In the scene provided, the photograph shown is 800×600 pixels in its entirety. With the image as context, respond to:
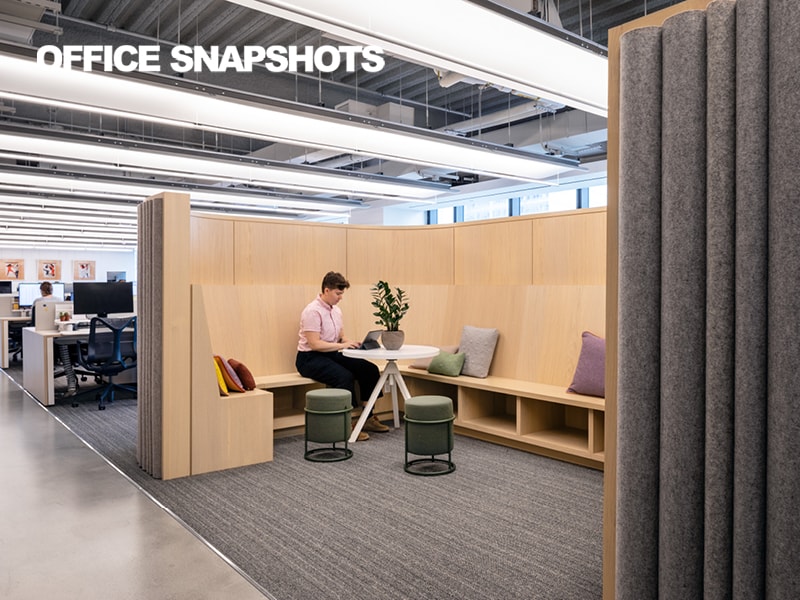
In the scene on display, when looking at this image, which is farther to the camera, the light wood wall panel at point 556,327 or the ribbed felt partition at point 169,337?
the light wood wall panel at point 556,327

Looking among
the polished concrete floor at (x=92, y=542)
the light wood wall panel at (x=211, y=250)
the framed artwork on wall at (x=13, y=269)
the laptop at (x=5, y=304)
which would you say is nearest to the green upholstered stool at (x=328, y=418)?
the polished concrete floor at (x=92, y=542)

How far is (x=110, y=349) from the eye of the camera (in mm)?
6676

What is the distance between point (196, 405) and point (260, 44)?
412 centimetres

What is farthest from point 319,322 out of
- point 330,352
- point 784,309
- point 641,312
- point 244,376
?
point 784,309

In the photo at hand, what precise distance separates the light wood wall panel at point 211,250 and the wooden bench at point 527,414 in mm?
1794

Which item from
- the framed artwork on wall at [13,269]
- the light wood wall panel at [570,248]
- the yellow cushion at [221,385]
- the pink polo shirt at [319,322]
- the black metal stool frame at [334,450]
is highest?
the framed artwork on wall at [13,269]

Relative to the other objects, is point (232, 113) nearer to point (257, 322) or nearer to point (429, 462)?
point (257, 322)

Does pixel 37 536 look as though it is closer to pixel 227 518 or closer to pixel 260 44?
pixel 227 518

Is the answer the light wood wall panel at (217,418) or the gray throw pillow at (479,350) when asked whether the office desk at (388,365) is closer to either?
the gray throw pillow at (479,350)

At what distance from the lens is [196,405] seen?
14.0 feet

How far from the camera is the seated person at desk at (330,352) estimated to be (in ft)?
17.2

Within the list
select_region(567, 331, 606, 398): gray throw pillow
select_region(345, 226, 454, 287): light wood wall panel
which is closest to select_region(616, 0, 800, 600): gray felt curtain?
select_region(567, 331, 606, 398): gray throw pillow

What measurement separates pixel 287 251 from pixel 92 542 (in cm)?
321

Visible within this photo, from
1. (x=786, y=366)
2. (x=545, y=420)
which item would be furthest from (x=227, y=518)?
(x=786, y=366)
